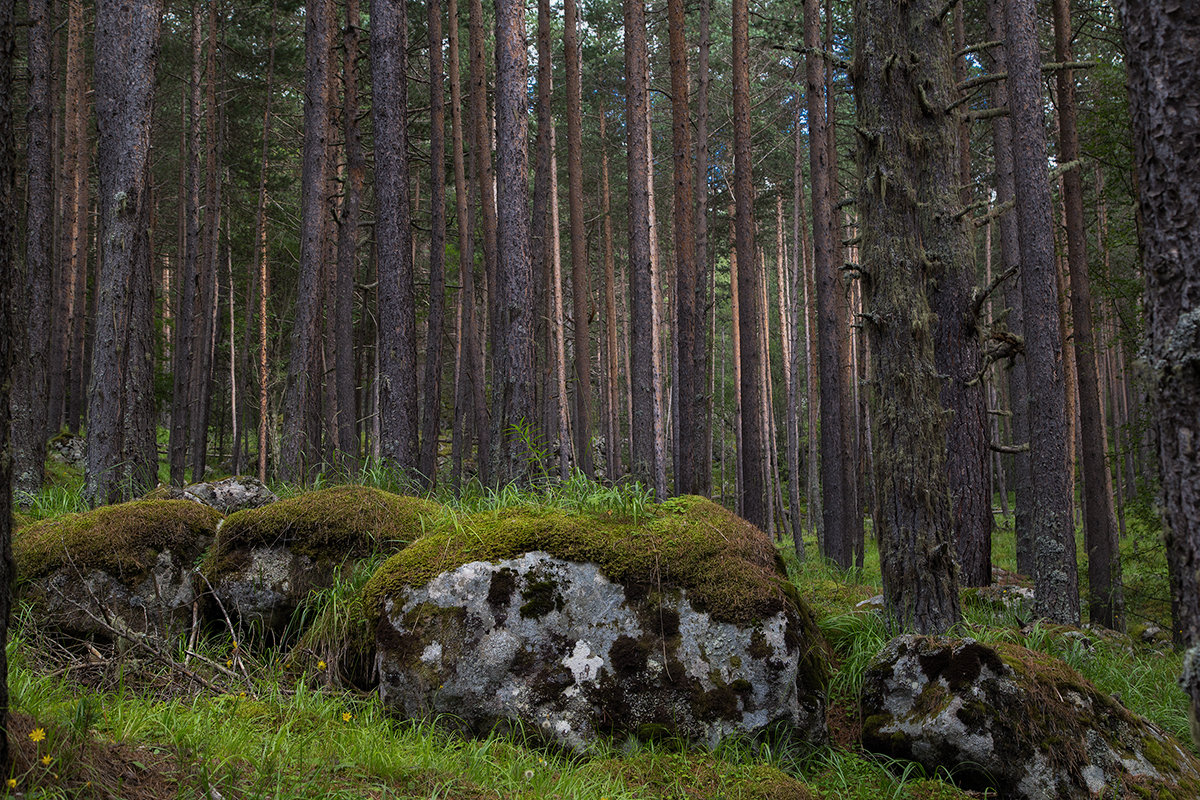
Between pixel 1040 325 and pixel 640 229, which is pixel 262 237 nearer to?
pixel 640 229

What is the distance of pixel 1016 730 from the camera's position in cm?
357

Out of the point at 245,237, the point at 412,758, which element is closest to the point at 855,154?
the point at 412,758

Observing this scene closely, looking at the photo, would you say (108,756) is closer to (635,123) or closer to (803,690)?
(803,690)

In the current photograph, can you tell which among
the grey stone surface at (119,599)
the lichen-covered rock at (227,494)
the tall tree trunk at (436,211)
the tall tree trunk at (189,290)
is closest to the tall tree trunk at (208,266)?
the tall tree trunk at (189,290)

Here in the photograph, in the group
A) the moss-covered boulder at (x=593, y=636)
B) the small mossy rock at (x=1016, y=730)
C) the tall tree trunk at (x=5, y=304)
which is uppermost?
the tall tree trunk at (x=5, y=304)

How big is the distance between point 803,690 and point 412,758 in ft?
6.99

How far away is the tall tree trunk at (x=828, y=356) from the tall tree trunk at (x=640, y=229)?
2.75 meters

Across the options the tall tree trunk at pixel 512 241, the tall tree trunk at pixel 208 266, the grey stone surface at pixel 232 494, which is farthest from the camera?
the tall tree trunk at pixel 208 266

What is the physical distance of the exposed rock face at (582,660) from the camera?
3816 mm

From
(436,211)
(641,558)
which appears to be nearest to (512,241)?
(641,558)

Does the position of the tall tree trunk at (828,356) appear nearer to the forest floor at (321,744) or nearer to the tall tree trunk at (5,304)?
the forest floor at (321,744)

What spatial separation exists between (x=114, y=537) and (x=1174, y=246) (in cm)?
552

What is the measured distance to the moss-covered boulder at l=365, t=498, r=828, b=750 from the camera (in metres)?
3.83

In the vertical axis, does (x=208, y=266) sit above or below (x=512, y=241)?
above
